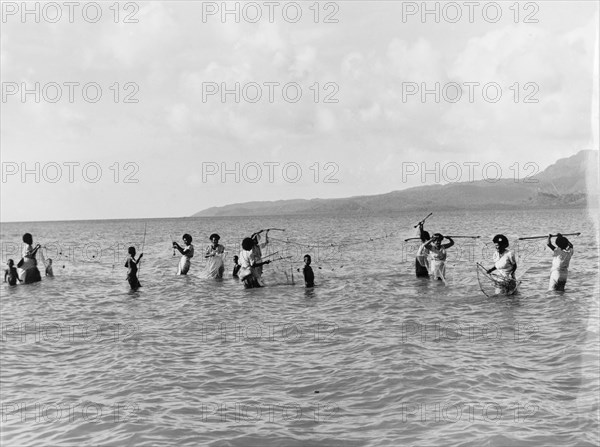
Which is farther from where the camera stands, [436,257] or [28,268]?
[28,268]

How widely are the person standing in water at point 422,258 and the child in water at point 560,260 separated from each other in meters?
5.09

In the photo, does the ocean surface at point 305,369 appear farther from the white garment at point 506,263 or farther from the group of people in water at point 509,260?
the white garment at point 506,263

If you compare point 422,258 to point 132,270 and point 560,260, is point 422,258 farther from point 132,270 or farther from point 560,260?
point 132,270

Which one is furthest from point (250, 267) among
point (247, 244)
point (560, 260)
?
point (560, 260)

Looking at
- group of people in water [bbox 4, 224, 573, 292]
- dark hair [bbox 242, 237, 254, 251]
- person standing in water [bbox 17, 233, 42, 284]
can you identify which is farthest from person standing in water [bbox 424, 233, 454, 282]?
person standing in water [bbox 17, 233, 42, 284]

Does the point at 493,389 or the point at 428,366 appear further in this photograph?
the point at 428,366

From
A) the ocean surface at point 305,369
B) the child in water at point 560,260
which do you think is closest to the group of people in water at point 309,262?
the child in water at point 560,260

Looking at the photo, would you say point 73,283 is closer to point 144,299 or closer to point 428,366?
point 144,299

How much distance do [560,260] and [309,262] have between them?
9030mm

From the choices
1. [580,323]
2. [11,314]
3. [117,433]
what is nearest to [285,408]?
[117,433]

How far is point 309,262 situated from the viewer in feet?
79.4

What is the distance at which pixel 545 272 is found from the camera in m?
28.9

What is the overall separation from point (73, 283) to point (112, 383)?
63.5 feet

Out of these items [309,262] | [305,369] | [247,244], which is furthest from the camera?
[309,262]
